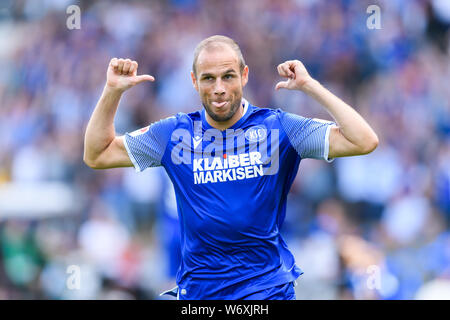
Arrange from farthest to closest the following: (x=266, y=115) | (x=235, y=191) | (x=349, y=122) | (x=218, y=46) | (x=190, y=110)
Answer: (x=190, y=110) → (x=266, y=115) → (x=218, y=46) → (x=235, y=191) → (x=349, y=122)

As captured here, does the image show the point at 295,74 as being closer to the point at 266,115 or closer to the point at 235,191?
the point at 266,115

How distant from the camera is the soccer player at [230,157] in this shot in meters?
4.88

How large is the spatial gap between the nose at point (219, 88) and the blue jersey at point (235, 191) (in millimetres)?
284

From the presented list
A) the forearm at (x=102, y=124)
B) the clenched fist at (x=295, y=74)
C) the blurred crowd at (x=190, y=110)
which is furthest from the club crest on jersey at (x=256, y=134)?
the blurred crowd at (x=190, y=110)

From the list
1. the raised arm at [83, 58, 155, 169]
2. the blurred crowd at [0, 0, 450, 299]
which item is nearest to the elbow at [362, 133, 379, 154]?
the raised arm at [83, 58, 155, 169]

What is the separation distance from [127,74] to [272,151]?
1.07 meters

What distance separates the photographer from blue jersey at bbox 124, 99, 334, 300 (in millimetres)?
4887

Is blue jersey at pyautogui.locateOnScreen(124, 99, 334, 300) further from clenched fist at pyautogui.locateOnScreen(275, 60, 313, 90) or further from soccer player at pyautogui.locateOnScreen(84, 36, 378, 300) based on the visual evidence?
clenched fist at pyautogui.locateOnScreen(275, 60, 313, 90)

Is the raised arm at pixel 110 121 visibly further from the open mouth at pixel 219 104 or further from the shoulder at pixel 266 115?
the shoulder at pixel 266 115

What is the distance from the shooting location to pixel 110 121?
514cm

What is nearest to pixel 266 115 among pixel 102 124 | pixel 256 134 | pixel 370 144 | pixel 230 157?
pixel 256 134

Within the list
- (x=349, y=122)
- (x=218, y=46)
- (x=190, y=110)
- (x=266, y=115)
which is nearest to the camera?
(x=349, y=122)

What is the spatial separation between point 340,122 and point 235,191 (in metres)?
0.79
